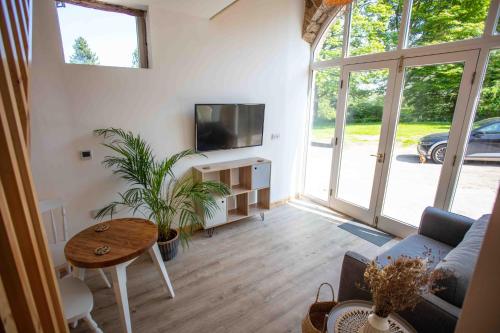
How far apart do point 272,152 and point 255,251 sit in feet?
5.23

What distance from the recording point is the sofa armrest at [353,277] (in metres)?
1.60

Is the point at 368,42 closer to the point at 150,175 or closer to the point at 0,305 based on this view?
the point at 150,175

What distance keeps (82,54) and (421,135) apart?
12.0ft

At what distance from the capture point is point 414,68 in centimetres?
281

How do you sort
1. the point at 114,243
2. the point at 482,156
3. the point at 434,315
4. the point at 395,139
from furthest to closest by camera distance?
the point at 395,139
the point at 482,156
the point at 114,243
the point at 434,315

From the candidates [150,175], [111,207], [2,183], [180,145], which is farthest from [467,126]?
[111,207]

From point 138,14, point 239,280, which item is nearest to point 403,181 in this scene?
point 239,280

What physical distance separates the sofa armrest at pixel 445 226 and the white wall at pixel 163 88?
6.89 ft

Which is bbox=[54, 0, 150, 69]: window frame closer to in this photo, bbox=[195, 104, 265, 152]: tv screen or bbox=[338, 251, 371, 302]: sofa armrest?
bbox=[195, 104, 265, 152]: tv screen

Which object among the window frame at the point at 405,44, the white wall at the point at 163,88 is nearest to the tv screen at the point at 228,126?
the white wall at the point at 163,88

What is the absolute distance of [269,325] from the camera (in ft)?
6.35

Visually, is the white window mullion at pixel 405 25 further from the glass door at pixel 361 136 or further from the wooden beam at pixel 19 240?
the wooden beam at pixel 19 240

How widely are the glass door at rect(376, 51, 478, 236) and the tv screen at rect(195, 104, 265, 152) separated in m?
1.69

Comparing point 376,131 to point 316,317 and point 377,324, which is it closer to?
Result: point 316,317
